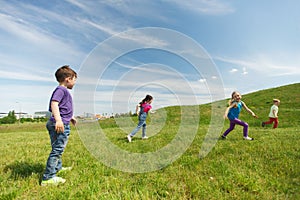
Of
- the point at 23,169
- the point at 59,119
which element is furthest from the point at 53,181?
the point at 23,169

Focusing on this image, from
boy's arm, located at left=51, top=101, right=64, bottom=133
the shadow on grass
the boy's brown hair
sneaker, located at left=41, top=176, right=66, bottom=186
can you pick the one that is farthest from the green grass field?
the boy's brown hair

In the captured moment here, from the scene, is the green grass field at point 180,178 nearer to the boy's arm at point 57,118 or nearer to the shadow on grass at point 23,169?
the shadow on grass at point 23,169

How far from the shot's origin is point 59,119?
4367mm

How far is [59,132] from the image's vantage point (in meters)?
4.38

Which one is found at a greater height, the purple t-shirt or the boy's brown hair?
the boy's brown hair

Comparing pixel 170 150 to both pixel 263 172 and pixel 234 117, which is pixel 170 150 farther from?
pixel 234 117

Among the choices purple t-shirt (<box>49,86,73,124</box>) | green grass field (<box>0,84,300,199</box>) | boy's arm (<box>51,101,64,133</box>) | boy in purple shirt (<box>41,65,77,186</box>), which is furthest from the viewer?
purple t-shirt (<box>49,86,73,124</box>)

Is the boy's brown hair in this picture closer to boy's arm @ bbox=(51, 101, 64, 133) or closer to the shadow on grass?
boy's arm @ bbox=(51, 101, 64, 133)

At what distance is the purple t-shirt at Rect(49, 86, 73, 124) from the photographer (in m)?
4.52

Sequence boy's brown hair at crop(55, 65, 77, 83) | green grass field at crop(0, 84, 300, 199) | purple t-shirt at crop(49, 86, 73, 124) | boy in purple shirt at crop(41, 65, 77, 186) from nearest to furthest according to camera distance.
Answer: green grass field at crop(0, 84, 300, 199), boy in purple shirt at crop(41, 65, 77, 186), purple t-shirt at crop(49, 86, 73, 124), boy's brown hair at crop(55, 65, 77, 83)

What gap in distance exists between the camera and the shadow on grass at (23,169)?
4.94m

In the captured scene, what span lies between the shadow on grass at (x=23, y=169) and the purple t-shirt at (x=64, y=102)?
5.15 ft

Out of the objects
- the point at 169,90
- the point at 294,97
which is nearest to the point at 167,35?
the point at 169,90

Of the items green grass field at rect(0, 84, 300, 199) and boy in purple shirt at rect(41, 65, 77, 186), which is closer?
green grass field at rect(0, 84, 300, 199)
